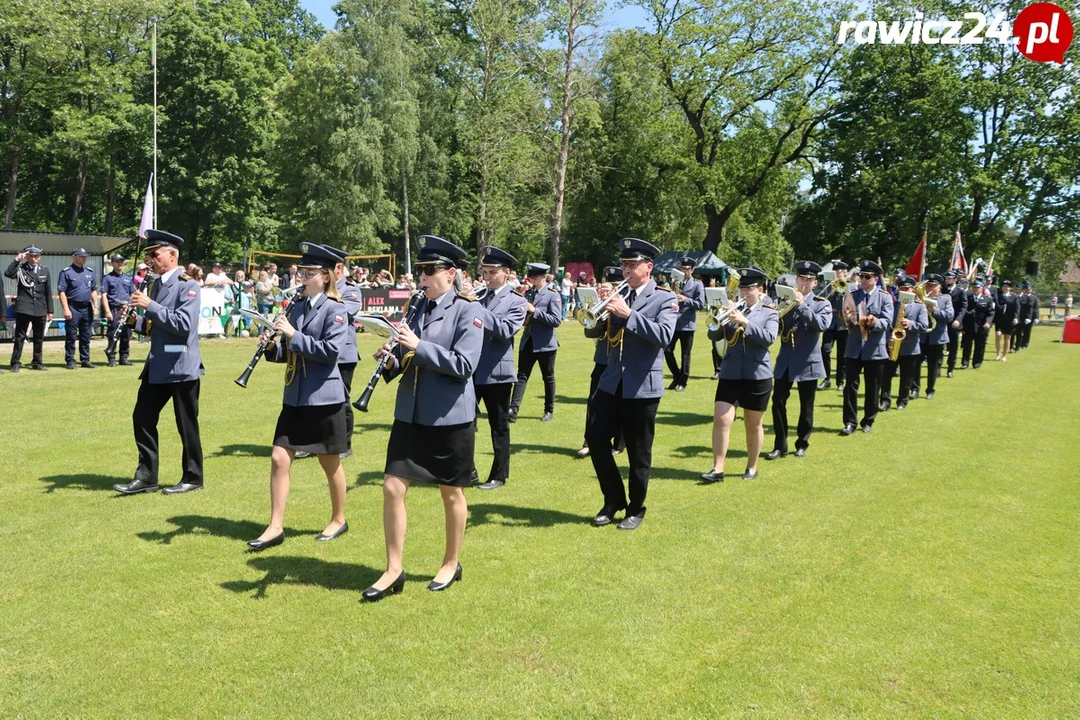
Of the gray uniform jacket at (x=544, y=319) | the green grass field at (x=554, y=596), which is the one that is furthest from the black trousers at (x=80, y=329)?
the gray uniform jacket at (x=544, y=319)

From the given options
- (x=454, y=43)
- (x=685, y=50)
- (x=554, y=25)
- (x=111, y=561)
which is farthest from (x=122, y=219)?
(x=111, y=561)

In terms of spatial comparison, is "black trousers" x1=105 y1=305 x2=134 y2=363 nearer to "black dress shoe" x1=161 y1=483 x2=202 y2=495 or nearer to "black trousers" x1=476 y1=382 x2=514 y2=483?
"black dress shoe" x1=161 y1=483 x2=202 y2=495

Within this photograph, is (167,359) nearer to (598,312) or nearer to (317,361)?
Answer: (317,361)

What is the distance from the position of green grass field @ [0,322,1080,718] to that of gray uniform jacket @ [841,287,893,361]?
213cm

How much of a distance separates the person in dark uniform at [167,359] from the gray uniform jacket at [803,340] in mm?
6465

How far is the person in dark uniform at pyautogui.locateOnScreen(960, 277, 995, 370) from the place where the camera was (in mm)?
21781

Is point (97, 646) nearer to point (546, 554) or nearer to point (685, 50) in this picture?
point (546, 554)

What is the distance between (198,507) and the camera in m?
7.55

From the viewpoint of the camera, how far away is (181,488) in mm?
8008

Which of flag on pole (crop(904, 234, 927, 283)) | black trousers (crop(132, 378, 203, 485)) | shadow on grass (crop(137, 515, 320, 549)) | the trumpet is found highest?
flag on pole (crop(904, 234, 927, 283))

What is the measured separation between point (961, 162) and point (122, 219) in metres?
46.9

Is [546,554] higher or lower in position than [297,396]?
lower

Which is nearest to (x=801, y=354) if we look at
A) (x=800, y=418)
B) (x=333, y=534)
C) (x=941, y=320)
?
(x=800, y=418)

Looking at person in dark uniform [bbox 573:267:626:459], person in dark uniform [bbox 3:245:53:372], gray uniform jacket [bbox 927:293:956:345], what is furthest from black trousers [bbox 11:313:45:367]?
gray uniform jacket [bbox 927:293:956:345]
